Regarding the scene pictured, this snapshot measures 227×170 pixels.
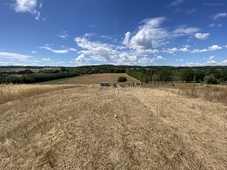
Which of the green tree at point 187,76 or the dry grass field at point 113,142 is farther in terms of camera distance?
the green tree at point 187,76

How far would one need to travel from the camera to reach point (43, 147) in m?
3.27

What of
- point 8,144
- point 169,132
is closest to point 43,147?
point 8,144

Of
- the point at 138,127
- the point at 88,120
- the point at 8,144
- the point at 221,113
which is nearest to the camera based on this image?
the point at 8,144

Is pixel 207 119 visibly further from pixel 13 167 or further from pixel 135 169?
pixel 13 167

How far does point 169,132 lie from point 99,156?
2368 mm

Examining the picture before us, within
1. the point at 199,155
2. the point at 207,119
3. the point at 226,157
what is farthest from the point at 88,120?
the point at 207,119

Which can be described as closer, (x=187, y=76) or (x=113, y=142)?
(x=113, y=142)

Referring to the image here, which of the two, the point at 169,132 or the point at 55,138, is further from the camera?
the point at 169,132

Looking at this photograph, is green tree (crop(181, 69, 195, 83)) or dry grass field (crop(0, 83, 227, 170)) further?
green tree (crop(181, 69, 195, 83))

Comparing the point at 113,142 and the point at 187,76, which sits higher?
the point at 113,142

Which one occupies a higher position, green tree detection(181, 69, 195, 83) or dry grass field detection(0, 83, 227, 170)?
dry grass field detection(0, 83, 227, 170)

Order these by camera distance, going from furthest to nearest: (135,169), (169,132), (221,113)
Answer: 1. (221,113)
2. (169,132)
3. (135,169)

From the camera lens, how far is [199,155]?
9.87 feet

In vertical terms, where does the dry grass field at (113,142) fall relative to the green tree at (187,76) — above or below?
above
